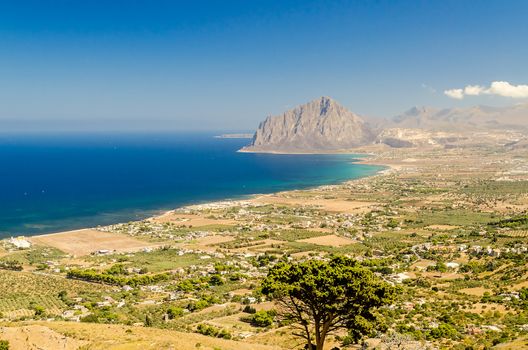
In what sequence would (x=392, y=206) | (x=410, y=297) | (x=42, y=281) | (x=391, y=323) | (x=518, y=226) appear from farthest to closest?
(x=392, y=206)
(x=518, y=226)
(x=42, y=281)
(x=410, y=297)
(x=391, y=323)

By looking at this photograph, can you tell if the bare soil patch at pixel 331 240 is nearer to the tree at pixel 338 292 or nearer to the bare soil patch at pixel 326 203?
the bare soil patch at pixel 326 203

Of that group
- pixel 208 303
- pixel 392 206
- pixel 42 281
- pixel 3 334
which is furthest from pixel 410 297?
pixel 392 206

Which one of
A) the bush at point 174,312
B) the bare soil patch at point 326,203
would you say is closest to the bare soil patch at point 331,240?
the bare soil patch at point 326,203

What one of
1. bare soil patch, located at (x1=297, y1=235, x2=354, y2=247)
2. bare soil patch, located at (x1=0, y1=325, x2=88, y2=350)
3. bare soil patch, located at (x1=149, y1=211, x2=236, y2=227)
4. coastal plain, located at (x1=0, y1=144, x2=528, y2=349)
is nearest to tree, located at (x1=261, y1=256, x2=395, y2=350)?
coastal plain, located at (x1=0, y1=144, x2=528, y2=349)

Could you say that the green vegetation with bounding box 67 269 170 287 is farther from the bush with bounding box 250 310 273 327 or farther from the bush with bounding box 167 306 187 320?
the bush with bounding box 250 310 273 327

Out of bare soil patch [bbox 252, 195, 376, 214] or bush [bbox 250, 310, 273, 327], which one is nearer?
bush [bbox 250, 310, 273, 327]

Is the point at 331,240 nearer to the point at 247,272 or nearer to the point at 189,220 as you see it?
the point at 247,272

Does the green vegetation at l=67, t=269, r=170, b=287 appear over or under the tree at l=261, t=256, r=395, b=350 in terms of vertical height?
under

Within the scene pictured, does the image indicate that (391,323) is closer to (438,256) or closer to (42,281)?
(438,256)

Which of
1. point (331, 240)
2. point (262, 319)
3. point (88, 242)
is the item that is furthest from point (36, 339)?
point (331, 240)
